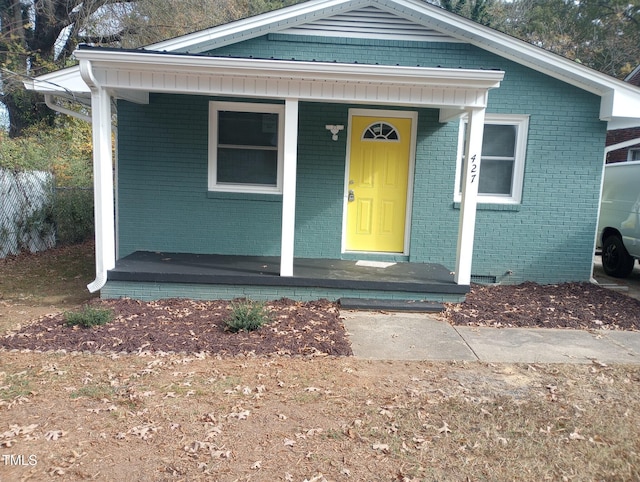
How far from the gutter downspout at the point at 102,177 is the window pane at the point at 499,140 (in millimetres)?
5892

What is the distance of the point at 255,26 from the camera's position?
766cm

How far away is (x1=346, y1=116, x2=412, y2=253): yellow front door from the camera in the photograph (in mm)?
8102

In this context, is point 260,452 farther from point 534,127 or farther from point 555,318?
point 534,127

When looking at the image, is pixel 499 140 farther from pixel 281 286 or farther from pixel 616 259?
pixel 281 286

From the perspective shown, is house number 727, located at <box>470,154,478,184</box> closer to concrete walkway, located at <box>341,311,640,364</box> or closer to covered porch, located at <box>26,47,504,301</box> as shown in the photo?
covered porch, located at <box>26,47,504,301</box>

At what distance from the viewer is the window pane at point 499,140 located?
822 cm

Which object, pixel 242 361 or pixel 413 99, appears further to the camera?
pixel 413 99

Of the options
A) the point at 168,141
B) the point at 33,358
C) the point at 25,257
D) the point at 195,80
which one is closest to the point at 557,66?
the point at 195,80

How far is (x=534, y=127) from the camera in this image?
8.09m

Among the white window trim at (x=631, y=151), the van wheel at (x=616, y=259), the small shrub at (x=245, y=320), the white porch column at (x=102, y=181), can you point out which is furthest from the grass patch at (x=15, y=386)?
the white window trim at (x=631, y=151)

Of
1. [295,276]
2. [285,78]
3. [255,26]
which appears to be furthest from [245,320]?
[255,26]

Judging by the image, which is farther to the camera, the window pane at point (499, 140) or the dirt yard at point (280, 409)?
Result: the window pane at point (499, 140)

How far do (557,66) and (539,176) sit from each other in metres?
1.76

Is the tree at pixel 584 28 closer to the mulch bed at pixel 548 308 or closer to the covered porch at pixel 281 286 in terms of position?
the mulch bed at pixel 548 308
